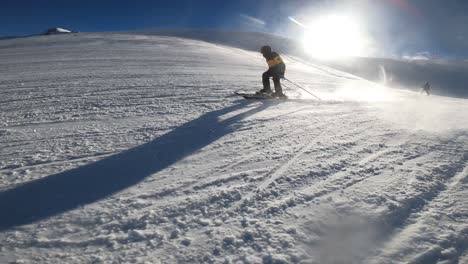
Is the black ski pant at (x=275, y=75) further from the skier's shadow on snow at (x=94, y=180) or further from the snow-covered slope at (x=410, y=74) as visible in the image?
the snow-covered slope at (x=410, y=74)

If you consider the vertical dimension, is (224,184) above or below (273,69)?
below

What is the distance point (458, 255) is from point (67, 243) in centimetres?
318

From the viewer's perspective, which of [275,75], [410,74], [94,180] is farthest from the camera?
[410,74]

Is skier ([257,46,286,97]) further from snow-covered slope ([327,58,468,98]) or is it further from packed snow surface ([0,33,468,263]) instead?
snow-covered slope ([327,58,468,98])

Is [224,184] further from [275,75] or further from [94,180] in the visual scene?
[275,75]

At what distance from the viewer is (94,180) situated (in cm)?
362

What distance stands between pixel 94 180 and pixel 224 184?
1.47 meters

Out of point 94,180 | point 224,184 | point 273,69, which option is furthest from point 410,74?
point 94,180

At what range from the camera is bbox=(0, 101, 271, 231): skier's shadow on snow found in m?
2.98

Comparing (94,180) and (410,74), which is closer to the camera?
(94,180)

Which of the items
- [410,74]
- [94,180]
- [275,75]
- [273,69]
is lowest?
[94,180]

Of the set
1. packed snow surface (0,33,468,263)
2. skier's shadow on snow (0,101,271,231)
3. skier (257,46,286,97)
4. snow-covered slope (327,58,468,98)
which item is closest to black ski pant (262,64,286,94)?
skier (257,46,286,97)

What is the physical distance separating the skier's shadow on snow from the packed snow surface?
0.02 m

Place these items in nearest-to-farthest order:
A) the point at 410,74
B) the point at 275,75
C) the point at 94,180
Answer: the point at 94,180 → the point at 275,75 → the point at 410,74
